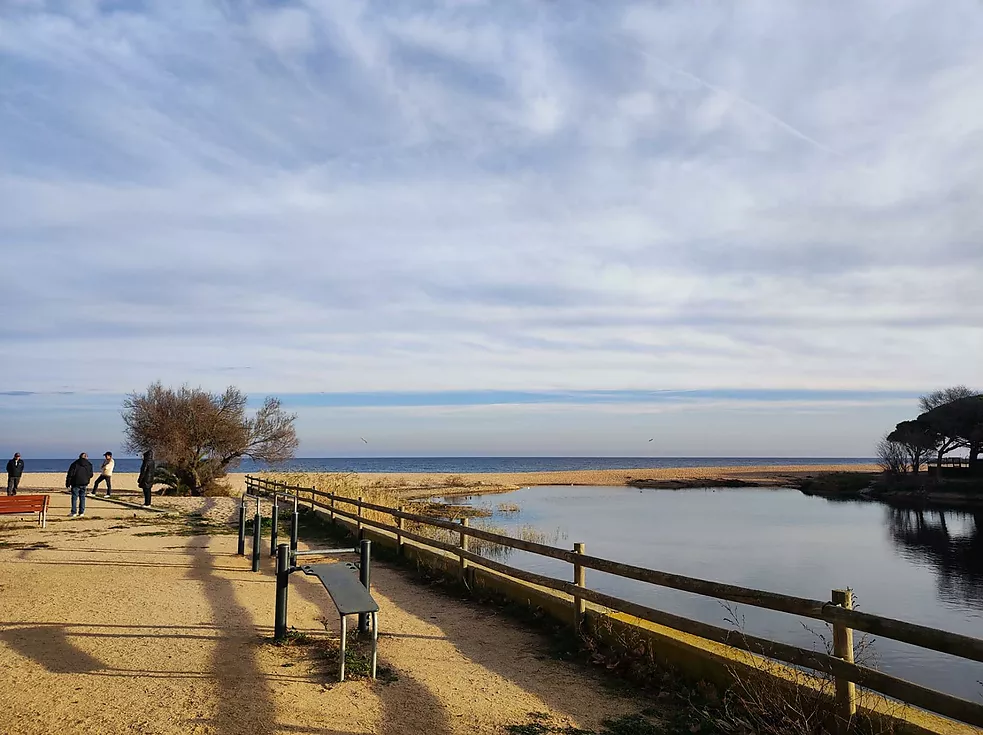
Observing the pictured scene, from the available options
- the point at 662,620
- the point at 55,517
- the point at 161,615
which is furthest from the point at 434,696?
the point at 55,517

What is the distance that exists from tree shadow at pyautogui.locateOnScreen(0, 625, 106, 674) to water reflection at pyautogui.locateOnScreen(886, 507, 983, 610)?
51.6ft

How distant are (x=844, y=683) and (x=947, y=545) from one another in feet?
78.6

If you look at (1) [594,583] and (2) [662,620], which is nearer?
(2) [662,620]

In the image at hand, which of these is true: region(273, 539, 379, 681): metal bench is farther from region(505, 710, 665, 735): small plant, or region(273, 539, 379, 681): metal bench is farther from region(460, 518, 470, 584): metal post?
region(460, 518, 470, 584): metal post

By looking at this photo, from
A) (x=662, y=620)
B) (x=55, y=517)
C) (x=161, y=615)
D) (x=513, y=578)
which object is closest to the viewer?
(x=662, y=620)

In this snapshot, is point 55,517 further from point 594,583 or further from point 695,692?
point 695,692

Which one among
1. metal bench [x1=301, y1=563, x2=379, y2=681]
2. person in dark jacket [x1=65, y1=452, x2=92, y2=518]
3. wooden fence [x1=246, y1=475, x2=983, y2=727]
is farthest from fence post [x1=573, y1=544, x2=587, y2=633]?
person in dark jacket [x1=65, y1=452, x2=92, y2=518]

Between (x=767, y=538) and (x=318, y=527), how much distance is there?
1557 centimetres

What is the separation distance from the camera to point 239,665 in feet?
20.4

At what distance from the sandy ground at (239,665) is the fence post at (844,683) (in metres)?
1.48

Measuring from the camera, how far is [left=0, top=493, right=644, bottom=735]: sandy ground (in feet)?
16.6

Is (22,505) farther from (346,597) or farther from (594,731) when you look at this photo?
(594,731)

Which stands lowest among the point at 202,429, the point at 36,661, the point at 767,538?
the point at 767,538

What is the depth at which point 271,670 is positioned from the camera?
6062mm
